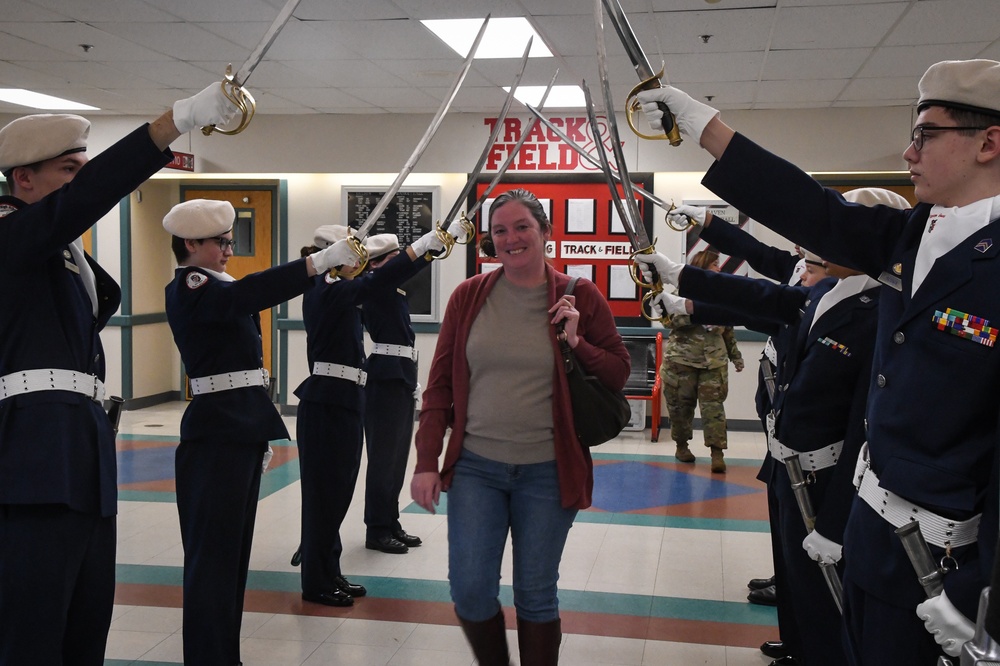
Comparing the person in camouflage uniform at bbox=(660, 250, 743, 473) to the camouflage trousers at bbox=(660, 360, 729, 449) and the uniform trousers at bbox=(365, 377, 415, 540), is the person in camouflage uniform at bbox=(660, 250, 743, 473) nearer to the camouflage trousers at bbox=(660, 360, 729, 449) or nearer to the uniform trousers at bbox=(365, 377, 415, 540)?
the camouflage trousers at bbox=(660, 360, 729, 449)

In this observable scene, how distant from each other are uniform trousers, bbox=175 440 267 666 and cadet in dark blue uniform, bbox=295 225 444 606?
3.04ft

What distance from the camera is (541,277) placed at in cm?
278

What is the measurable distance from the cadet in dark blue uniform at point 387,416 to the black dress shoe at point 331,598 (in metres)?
0.80

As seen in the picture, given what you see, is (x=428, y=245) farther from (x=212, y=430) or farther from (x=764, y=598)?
(x=764, y=598)

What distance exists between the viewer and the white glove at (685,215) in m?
3.49

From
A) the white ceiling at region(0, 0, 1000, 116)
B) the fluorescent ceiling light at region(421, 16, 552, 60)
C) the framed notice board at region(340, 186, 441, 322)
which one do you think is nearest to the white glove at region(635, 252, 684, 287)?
the white ceiling at region(0, 0, 1000, 116)

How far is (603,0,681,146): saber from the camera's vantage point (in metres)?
1.77

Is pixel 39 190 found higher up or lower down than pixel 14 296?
higher up

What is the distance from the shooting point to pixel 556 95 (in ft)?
25.3

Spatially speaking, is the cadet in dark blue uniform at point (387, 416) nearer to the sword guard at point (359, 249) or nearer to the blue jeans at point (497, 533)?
the sword guard at point (359, 249)

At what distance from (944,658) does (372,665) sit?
89.3 inches

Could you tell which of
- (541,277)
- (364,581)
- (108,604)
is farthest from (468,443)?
(364,581)

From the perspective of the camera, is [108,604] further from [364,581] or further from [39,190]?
[364,581]

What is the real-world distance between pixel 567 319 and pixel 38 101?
7.85m
